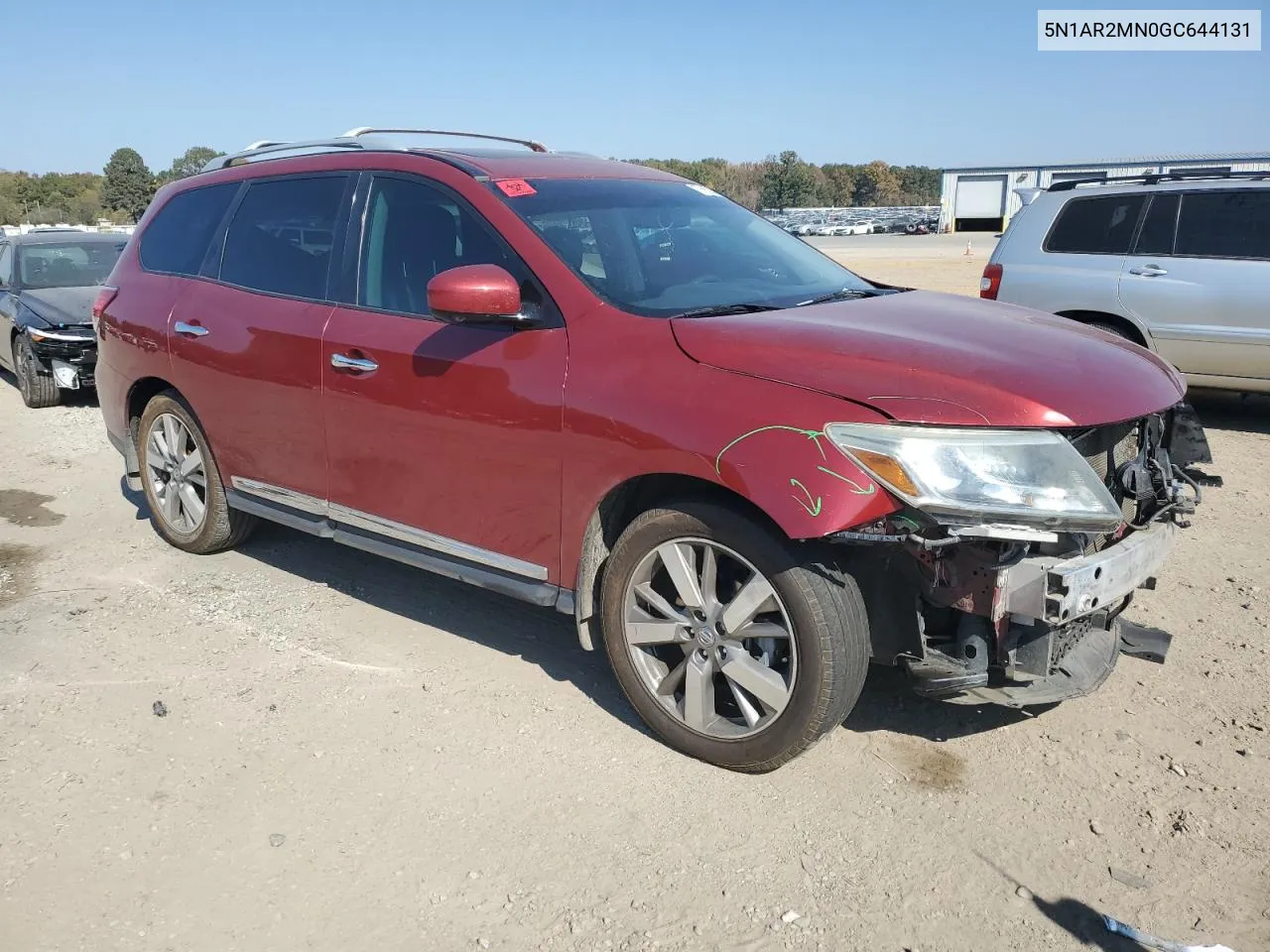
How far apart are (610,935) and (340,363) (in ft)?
8.17

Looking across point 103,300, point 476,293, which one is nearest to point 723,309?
point 476,293

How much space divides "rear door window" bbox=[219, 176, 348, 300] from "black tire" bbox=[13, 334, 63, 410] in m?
6.53

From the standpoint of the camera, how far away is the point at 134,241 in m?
5.82

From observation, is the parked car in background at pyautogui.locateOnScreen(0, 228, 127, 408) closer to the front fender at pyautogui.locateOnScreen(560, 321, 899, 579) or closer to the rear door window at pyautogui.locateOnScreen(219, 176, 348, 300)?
the rear door window at pyautogui.locateOnScreen(219, 176, 348, 300)

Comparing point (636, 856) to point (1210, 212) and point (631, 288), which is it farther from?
point (1210, 212)

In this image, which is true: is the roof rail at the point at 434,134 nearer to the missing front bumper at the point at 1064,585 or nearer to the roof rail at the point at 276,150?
the roof rail at the point at 276,150

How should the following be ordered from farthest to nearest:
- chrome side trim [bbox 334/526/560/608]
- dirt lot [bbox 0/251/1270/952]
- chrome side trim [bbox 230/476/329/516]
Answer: chrome side trim [bbox 230/476/329/516] < chrome side trim [bbox 334/526/560/608] < dirt lot [bbox 0/251/1270/952]

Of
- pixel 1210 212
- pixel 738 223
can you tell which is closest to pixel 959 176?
pixel 1210 212

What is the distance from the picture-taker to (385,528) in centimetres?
429

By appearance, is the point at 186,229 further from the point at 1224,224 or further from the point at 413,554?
the point at 1224,224

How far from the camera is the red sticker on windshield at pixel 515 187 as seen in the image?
13.1 feet

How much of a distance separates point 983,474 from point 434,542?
2120 mm

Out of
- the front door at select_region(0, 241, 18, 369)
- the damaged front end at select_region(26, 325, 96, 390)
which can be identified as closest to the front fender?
the damaged front end at select_region(26, 325, 96, 390)

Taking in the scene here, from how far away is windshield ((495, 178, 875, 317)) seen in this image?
380cm
